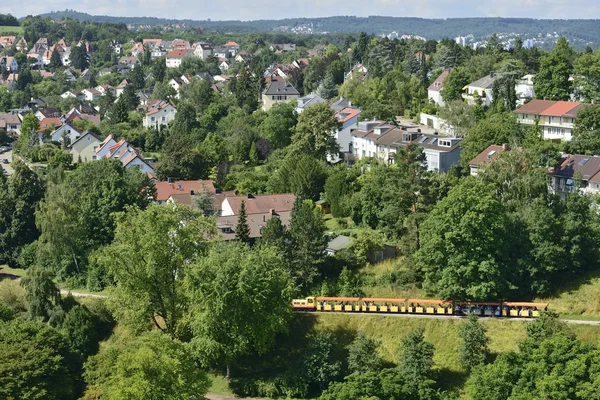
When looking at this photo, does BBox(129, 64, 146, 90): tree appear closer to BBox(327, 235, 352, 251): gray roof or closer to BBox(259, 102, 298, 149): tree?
BBox(259, 102, 298, 149): tree

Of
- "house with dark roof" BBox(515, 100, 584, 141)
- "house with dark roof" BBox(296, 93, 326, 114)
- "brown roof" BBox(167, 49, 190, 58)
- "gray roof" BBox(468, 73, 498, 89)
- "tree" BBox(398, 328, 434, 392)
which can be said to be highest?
"gray roof" BBox(468, 73, 498, 89)

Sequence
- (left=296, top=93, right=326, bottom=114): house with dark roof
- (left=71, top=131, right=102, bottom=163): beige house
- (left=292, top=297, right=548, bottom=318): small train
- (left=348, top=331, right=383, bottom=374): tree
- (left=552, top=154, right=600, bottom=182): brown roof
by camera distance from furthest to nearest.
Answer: (left=296, top=93, right=326, bottom=114): house with dark roof, (left=71, top=131, right=102, bottom=163): beige house, (left=552, top=154, right=600, bottom=182): brown roof, (left=292, top=297, right=548, bottom=318): small train, (left=348, top=331, right=383, bottom=374): tree

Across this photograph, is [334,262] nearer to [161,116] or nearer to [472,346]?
[472,346]

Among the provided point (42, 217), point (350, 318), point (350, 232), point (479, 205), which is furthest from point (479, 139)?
point (42, 217)

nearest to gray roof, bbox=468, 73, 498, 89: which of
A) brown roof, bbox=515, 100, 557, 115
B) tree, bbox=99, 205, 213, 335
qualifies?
brown roof, bbox=515, 100, 557, 115

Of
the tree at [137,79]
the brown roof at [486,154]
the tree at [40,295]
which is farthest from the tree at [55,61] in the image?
the tree at [40,295]

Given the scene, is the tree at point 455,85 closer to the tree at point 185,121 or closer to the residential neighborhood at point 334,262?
the residential neighborhood at point 334,262
